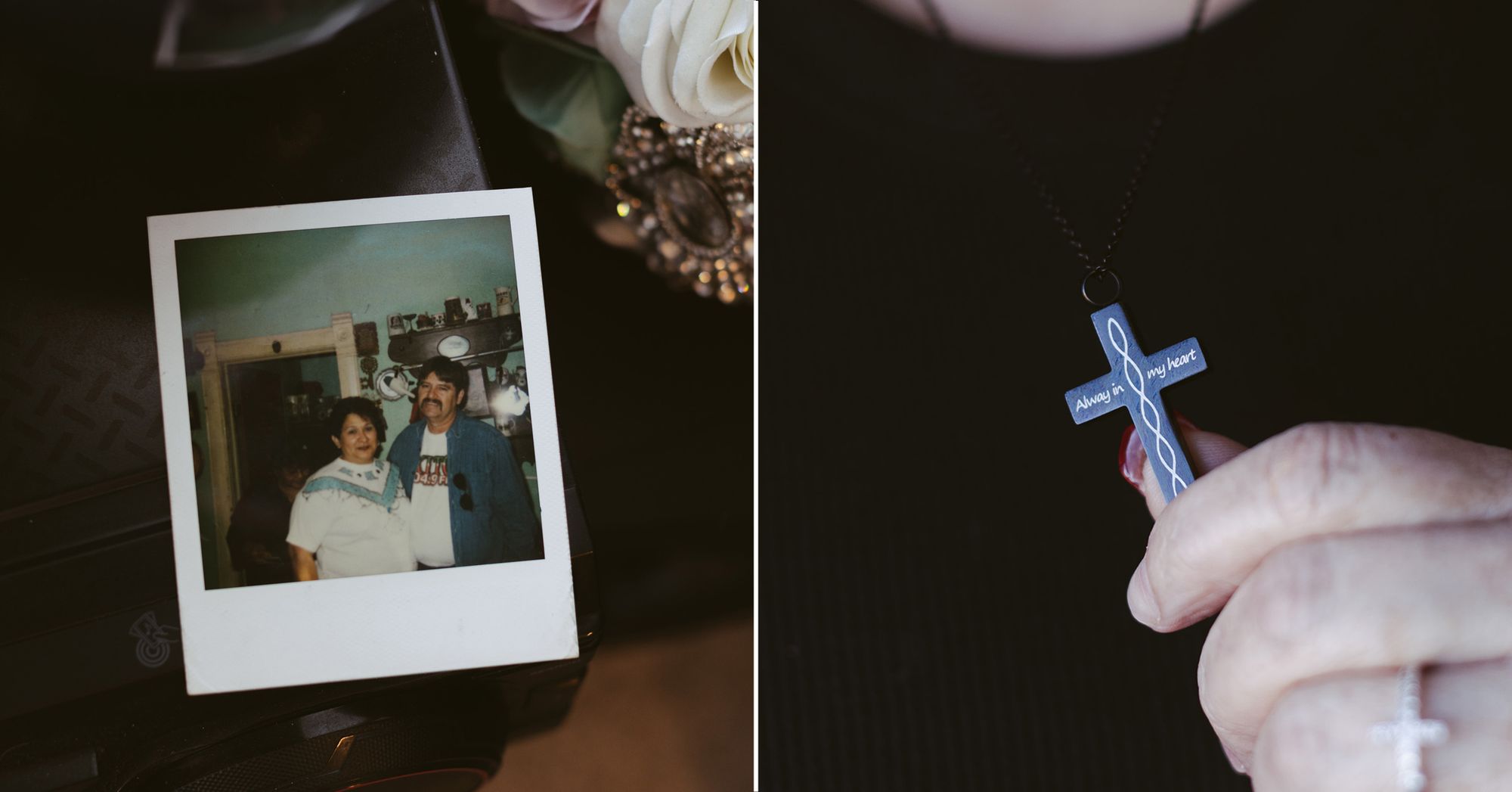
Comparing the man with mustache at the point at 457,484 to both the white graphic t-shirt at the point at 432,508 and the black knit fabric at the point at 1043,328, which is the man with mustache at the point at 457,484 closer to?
the white graphic t-shirt at the point at 432,508

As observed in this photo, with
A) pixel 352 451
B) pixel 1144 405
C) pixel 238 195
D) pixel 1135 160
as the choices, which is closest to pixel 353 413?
pixel 352 451

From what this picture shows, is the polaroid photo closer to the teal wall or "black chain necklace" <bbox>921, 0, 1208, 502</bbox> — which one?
the teal wall

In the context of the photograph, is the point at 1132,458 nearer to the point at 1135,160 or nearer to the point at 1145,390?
the point at 1145,390

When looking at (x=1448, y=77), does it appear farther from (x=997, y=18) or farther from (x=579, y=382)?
(x=579, y=382)

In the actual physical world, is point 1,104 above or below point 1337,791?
above

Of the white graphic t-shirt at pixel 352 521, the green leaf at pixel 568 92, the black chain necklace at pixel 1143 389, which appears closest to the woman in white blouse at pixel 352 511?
the white graphic t-shirt at pixel 352 521

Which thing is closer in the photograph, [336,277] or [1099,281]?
[336,277]

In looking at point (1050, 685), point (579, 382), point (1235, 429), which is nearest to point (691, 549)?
point (579, 382)
